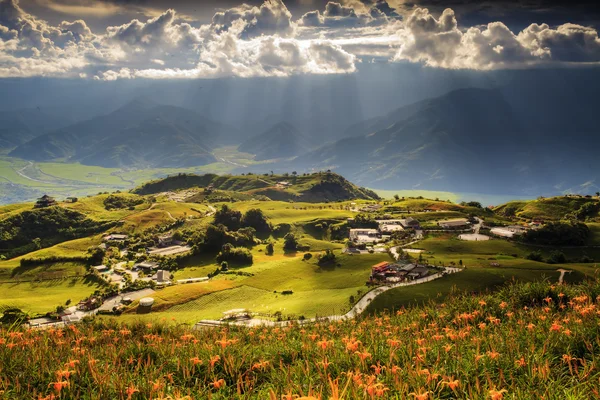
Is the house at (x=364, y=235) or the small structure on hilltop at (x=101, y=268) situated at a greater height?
the house at (x=364, y=235)

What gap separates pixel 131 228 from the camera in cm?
15938

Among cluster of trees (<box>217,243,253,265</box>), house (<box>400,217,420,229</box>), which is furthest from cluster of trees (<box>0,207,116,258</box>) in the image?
house (<box>400,217,420,229</box>)

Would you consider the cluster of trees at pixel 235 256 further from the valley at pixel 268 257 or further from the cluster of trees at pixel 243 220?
the cluster of trees at pixel 243 220

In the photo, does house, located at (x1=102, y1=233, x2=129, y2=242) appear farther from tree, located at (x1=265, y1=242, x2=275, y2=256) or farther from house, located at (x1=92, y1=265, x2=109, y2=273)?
tree, located at (x1=265, y1=242, x2=275, y2=256)

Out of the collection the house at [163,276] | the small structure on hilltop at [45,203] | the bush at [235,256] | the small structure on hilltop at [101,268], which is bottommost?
the house at [163,276]

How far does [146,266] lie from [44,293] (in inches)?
1061

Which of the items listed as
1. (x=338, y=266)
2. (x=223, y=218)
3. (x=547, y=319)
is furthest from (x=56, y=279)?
(x=547, y=319)

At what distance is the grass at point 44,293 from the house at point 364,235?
3332 inches

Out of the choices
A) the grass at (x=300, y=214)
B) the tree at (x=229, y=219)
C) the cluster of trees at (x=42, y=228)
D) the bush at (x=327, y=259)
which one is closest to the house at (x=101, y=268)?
the cluster of trees at (x=42, y=228)

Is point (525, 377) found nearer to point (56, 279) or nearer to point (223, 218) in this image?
point (56, 279)

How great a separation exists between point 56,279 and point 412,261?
4027 inches

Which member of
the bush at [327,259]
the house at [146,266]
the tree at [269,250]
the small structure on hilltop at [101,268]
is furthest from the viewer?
the tree at [269,250]

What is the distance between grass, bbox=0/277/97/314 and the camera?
83719mm

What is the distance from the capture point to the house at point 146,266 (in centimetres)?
11503
